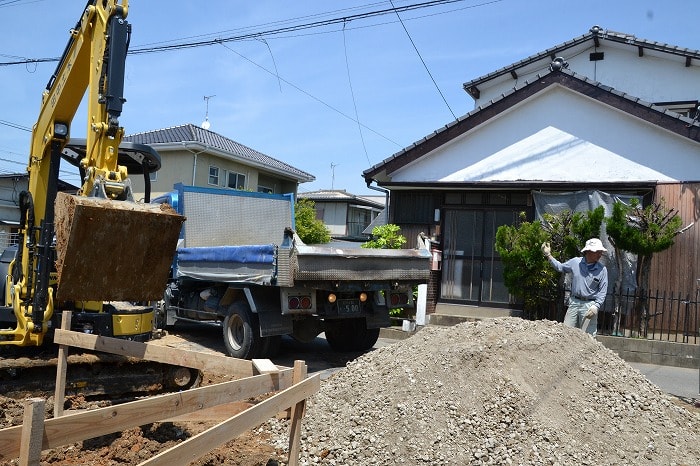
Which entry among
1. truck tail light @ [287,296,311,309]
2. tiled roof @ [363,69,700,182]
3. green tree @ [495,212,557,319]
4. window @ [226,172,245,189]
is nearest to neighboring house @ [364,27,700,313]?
tiled roof @ [363,69,700,182]

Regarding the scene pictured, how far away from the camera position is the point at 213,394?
3502mm

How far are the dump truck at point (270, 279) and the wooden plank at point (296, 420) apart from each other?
3.95m

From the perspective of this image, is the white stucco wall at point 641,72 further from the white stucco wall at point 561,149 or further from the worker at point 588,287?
the worker at point 588,287

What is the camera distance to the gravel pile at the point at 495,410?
4.78 m

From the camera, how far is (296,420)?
12.9 feet

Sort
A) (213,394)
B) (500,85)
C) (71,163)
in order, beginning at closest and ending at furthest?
(213,394), (71,163), (500,85)

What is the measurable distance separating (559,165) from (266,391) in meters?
11.1

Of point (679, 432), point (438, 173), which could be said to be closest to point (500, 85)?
point (438, 173)

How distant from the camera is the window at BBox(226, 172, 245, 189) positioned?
26.1 metres

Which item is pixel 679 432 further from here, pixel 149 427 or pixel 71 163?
pixel 71 163

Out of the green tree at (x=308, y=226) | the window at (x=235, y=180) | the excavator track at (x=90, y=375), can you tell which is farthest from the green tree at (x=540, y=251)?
the window at (x=235, y=180)

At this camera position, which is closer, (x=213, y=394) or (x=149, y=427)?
(x=213, y=394)

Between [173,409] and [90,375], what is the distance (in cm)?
306

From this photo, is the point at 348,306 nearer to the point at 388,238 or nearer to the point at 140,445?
the point at 140,445
